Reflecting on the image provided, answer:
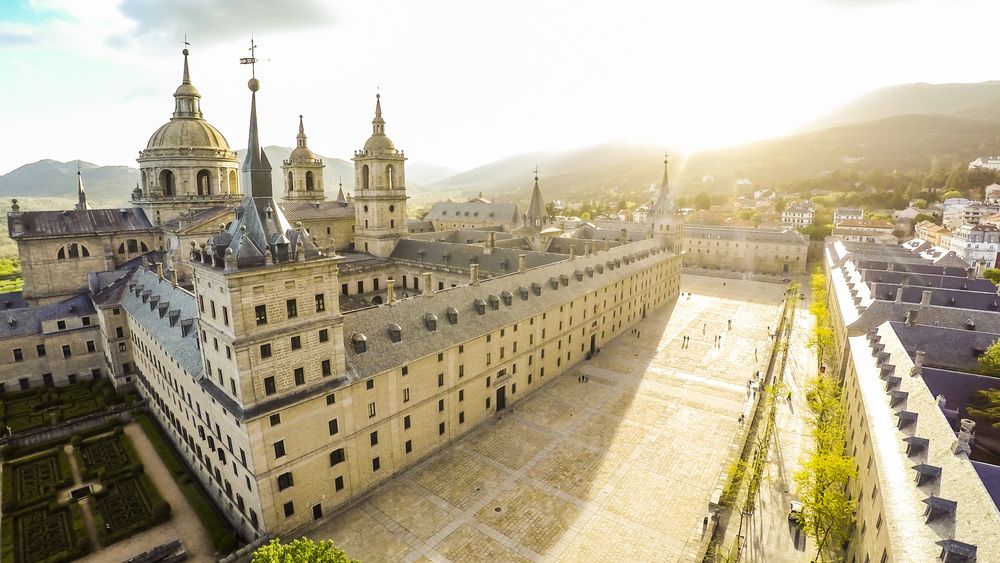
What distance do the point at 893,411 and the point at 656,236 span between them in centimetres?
6689

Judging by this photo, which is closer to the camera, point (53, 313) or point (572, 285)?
point (53, 313)

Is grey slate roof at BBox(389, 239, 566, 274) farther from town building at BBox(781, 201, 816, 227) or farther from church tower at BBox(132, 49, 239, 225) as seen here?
town building at BBox(781, 201, 816, 227)

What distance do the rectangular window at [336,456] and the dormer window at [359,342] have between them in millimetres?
7115

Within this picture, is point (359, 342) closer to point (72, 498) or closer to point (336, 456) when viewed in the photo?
point (336, 456)

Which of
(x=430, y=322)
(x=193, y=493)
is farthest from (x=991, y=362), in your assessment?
(x=193, y=493)

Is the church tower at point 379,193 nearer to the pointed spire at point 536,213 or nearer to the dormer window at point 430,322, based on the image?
the pointed spire at point 536,213

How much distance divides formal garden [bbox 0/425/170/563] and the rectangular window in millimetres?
12757

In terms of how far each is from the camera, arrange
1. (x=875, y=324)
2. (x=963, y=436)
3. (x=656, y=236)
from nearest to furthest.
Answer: (x=963, y=436) → (x=875, y=324) → (x=656, y=236)

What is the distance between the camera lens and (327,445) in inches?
1340

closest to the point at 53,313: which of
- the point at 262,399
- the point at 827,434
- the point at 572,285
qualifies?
the point at 262,399

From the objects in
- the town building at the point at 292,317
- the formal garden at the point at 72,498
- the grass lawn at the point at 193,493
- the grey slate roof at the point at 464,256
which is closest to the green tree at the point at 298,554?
the town building at the point at 292,317

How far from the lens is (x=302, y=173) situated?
275 feet

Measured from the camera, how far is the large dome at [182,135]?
6700 centimetres

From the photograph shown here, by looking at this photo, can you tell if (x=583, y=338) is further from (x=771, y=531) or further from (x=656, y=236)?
(x=656, y=236)
